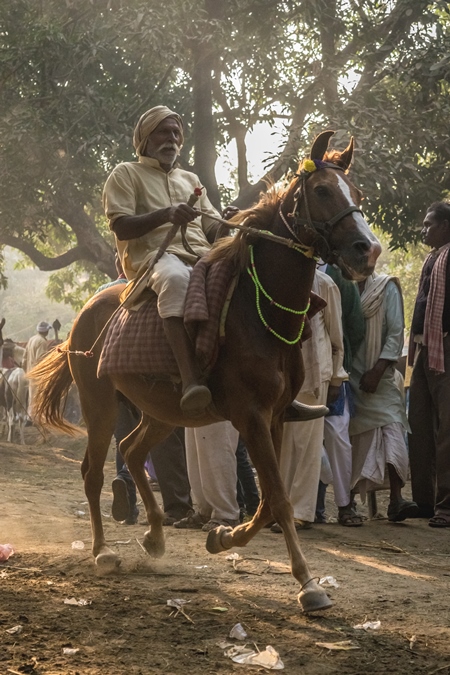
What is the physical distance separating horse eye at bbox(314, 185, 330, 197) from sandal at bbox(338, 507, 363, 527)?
3907 millimetres

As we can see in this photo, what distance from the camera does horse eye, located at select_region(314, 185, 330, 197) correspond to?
197 inches

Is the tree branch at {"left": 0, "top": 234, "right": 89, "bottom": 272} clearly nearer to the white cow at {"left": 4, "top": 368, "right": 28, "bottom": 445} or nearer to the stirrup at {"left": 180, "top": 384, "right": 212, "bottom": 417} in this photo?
the white cow at {"left": 4, "top": 368, "right": 28, "bottom": 445}

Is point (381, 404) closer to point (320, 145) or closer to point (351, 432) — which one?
point (351, 432)

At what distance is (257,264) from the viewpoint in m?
5.36

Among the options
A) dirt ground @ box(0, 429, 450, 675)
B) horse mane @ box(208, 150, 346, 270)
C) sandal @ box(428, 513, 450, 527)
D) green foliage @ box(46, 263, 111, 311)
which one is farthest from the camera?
green foliage @ box(46, 263, 111, 311)

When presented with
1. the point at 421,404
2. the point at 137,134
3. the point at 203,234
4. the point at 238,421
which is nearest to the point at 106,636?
the point at 238,421

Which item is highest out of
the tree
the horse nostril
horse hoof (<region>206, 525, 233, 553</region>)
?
the tree

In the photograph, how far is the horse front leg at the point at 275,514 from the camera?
472 centimetres

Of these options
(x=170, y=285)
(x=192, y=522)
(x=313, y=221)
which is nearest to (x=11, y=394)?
(x=192, y=522)

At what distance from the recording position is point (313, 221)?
5016mm

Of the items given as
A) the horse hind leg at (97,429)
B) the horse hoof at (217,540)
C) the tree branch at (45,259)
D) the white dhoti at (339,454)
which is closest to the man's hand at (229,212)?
the horse hind leg at (97,429)

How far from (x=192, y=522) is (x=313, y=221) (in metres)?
3.77

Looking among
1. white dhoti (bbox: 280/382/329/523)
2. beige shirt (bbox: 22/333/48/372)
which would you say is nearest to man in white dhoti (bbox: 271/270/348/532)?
white dhoti (bbox: 280/382/329/523)

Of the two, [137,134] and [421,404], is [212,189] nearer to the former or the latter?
[421,404]
